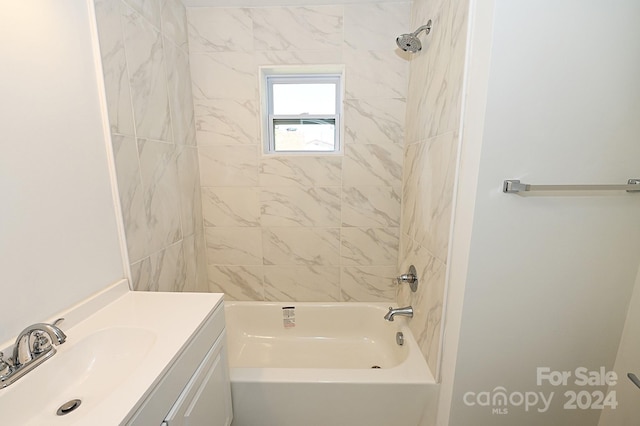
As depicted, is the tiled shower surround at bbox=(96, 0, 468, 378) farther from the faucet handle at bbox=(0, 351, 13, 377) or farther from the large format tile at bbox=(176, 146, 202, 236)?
the faucet handle at bbox=(0, 351, 13, 377)

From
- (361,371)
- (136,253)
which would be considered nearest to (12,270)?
(136,253)

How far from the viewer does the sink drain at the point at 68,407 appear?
27.0 inches

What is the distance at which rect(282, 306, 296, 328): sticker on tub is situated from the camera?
200cm

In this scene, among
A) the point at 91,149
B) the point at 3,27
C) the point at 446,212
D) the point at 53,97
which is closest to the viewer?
the point at 3,27

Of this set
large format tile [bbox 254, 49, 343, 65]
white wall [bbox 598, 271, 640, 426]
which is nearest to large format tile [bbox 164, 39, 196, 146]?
→ large format tile [bbox 254, 49, 343, 65]

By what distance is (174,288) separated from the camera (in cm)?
149

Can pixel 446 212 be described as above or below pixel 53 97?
below

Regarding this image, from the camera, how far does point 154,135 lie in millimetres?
1327

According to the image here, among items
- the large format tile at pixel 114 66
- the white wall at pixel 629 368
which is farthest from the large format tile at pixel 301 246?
the white wall at pixel 629 368

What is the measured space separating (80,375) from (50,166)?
2.17 feet

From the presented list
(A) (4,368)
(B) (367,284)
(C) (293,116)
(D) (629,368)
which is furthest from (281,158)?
(D) (629,368)

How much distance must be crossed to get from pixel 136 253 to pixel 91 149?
0.47m

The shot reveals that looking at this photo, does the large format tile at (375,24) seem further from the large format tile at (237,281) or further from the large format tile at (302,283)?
the large format tile at (237,281)

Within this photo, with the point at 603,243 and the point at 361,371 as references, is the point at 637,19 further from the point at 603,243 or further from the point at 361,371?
the point at 361,371
